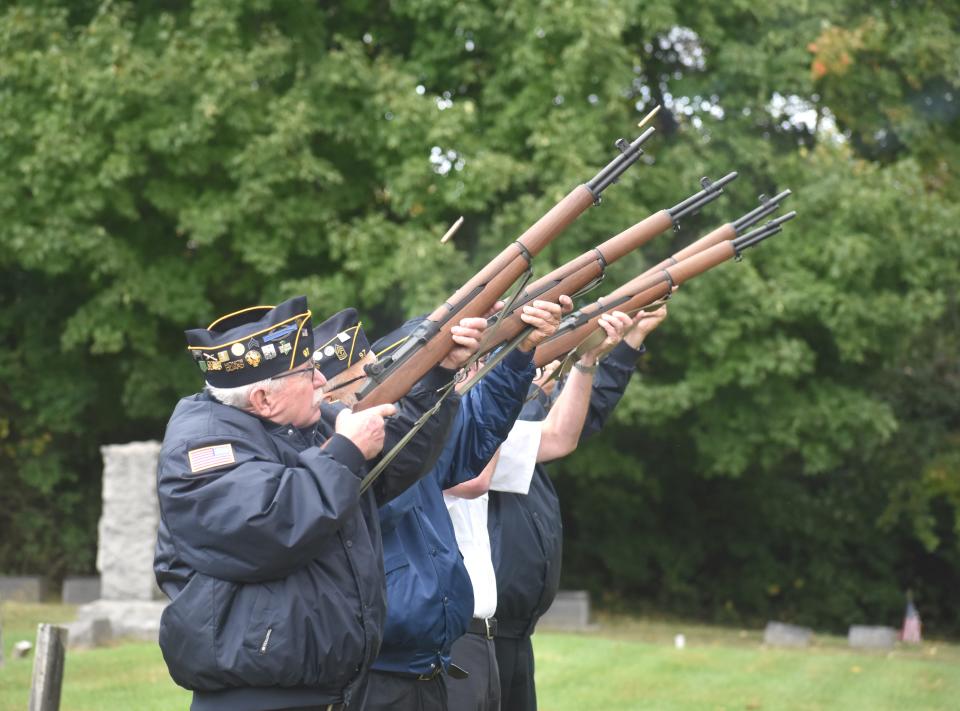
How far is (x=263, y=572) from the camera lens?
3520 millimetres

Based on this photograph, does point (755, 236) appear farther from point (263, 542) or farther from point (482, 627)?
point (263, 542)

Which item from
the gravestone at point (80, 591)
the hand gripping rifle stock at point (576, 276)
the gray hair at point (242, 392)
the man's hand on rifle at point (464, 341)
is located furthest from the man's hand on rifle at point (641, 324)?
the gravestone at point (80, 591)

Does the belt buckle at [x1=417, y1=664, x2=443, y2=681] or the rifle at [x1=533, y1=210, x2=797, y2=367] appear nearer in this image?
the belt buckle at [x1=417, y1=664, x2=443, y2=681]

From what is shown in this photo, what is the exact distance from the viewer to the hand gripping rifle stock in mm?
4496

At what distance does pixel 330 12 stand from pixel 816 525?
10.9 metres

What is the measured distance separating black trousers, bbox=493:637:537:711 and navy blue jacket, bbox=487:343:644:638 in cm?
4

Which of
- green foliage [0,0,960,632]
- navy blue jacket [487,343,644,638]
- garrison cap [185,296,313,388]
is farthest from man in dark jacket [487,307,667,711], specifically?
green foliage [0,0,960,632]

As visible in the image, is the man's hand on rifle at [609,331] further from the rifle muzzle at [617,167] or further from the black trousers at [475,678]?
the black trousers at [475,678]

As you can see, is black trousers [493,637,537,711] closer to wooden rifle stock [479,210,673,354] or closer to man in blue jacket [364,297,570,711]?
man in blue jacket [364,297,570,711]

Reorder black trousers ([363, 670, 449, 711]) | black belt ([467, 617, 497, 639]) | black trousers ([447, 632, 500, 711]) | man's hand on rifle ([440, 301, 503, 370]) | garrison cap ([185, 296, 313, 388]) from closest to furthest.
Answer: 1. garrison cap ([185, 296, 313, 388])
2. man's hand on rifle ([440, 301, 503, 370])
3. black trousers ([363, 670, 449, 711])
4. black trousers ([447, 632, 500, 711])
5. black belt ([467, 617, 497, 639])

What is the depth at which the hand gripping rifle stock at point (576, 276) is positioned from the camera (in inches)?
177

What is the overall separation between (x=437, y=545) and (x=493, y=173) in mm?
10702

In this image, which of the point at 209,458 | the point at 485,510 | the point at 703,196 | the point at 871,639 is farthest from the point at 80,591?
the point at 209,458

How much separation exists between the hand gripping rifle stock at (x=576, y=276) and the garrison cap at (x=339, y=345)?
0.48 meters
